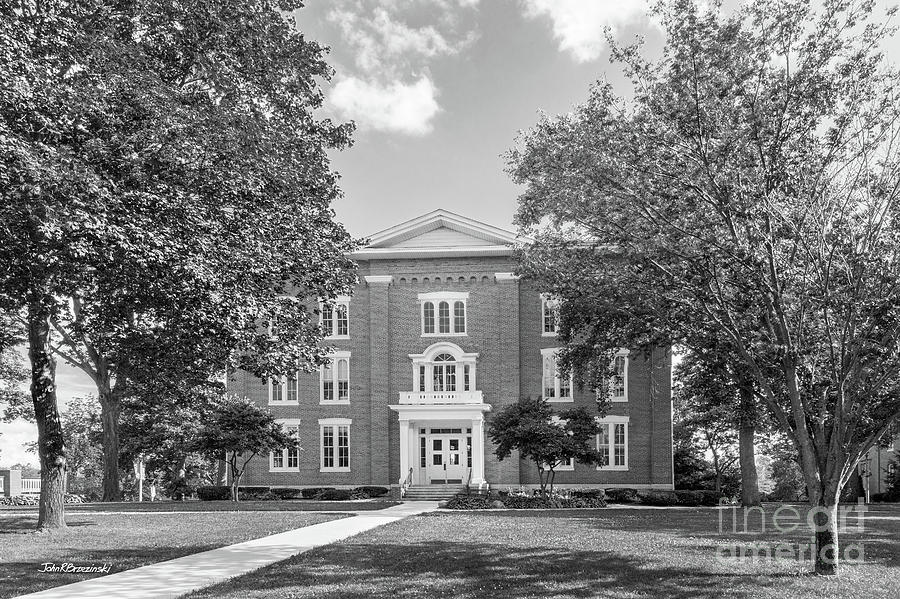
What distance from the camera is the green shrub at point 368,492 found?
121 ft

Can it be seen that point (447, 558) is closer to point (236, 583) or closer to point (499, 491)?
point (236, 583)

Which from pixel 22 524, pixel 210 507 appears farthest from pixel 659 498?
pixel 22 524

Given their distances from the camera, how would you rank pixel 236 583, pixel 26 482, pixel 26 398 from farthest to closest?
1. pixel 26 482
2. pixel 26 398
3. pixel 236 583

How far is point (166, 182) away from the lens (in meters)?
13.5

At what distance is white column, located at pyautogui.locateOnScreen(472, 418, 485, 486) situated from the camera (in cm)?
3703

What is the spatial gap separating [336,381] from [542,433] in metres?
13.3

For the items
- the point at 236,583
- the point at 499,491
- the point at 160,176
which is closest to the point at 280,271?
the point at 160,176

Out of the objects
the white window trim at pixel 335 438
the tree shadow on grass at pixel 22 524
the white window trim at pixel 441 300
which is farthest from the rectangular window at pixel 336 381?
the tree shadow on grass at pixel 22 524

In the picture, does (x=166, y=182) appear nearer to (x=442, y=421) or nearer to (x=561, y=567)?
(x=561, y=567)

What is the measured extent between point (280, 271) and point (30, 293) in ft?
15.2

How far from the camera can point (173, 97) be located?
1380cm

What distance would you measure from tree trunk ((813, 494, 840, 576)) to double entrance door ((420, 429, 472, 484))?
1045 inches

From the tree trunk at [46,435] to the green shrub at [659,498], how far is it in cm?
2412

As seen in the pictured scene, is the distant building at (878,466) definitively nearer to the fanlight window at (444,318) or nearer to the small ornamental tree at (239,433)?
the fanlight window at (444,318)
